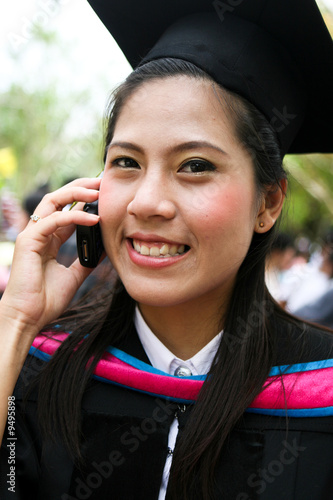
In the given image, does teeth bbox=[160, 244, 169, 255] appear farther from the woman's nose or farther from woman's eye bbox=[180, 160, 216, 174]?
woman's eye bbox=[180, 160, 216, 174]

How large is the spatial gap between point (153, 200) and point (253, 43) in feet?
2.43

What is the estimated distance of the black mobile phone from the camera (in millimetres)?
1952

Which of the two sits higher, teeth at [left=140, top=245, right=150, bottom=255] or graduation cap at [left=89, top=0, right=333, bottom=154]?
graduation cap at [left=89, top=0, right=333, bottom=154]

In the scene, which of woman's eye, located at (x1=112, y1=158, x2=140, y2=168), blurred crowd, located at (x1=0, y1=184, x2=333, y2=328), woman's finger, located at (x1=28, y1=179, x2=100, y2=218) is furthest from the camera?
blurred crowd, located at (x1=0, y1=184, x2=333, y2=328)

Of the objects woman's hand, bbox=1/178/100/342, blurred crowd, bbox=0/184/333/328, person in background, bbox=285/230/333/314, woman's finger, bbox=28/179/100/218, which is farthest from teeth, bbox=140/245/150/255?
person in background, bbox=285/230/333/314

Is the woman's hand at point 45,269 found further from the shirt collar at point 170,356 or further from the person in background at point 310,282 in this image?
the person in background at point 310,282

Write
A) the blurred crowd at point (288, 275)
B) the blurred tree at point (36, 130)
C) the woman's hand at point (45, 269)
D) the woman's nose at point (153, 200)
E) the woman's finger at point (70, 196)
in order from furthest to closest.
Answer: the blurred tree at point (36, 130) < the blurred crowd at point (288, 275) < the woman's finger at point (70, 196) < the woman's hand at point (45, 269) < the woman's nose at point (153, 200)

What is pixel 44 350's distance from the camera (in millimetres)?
2039

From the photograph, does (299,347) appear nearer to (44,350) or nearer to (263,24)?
(44,350)

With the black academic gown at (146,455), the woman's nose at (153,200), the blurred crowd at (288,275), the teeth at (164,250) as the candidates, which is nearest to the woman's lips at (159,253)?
the teeth at (164,250)

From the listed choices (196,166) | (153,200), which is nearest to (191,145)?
(196,166)

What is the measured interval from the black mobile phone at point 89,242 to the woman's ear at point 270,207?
61 cm

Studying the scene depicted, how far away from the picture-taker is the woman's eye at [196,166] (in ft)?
5.52

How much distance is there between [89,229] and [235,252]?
556 millimetres
